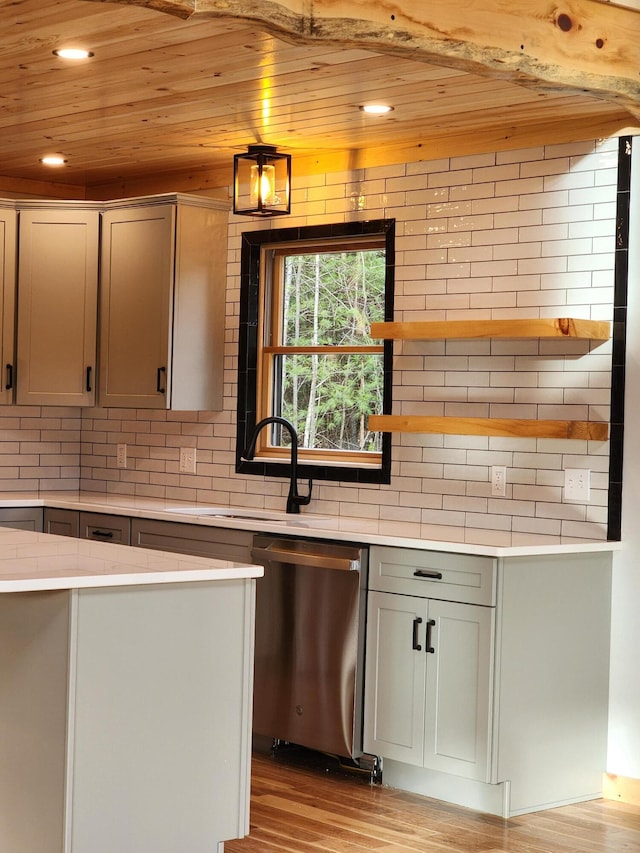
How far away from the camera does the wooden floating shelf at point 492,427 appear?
4.45 meters

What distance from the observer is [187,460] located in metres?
6.11

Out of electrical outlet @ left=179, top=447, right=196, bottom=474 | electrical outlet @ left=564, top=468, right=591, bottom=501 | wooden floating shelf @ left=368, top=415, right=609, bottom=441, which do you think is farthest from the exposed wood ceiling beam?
electrical outlet @ left=179, top=447, right=196, bottom=474

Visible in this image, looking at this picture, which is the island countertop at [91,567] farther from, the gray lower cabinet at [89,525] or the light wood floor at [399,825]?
the gray lower cabinet at [89,525]

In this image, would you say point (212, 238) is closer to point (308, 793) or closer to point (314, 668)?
point (314, 668)

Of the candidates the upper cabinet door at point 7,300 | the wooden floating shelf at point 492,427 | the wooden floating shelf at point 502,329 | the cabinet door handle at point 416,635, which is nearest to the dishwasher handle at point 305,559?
the cabinet door handle at point 416,635

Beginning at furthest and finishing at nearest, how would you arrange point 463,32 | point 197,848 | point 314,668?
point 314,668 < point 197,848 < point 463,32

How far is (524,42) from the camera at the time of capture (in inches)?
135

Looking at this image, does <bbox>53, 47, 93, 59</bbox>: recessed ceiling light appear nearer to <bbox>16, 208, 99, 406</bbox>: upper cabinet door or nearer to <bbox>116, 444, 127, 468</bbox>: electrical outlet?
<bbox>16, 208, 99, 406</bbox>: upper cabinet door

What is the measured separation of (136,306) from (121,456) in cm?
95

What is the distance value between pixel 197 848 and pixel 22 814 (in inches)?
20.0

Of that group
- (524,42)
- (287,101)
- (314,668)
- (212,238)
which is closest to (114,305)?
(212,238)

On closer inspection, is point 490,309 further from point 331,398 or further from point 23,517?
point 23,517

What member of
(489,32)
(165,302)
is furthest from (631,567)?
(165,302)

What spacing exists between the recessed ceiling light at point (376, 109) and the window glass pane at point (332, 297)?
2.74 ft
